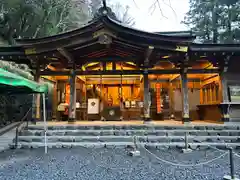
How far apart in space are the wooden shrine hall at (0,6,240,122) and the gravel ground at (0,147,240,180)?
91.8 inches

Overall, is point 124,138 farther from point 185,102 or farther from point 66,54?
point 66,54

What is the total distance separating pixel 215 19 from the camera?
55.1ft

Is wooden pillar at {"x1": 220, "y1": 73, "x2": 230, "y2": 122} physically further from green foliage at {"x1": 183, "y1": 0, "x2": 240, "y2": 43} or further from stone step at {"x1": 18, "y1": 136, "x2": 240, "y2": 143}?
green foliage at {"x1": 183, "y1": 0, "x2": 240, "y2": 43}

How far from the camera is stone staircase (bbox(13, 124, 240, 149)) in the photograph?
5.79m

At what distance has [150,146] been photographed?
568 cm

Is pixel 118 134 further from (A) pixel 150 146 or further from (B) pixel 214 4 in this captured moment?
(B) pixel 214 4

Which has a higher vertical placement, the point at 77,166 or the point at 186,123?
the point at 186,123

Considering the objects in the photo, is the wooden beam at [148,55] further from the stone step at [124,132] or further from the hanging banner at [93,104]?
the hanging banner at [93,104]

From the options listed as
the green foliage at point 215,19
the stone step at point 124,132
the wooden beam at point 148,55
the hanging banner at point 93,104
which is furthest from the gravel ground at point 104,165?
the green foliage at point 215,19

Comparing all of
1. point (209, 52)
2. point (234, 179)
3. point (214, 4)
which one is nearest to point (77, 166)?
point (234, 179)

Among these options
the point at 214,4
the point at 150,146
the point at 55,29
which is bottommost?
the point at 150,146

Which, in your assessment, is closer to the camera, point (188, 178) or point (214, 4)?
point (188, 178)

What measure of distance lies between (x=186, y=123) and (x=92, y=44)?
4632 millimetres

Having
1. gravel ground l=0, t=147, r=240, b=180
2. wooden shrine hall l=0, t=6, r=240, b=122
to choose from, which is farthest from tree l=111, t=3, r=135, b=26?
gravel ground l=0, t=147, r=240, b=180
